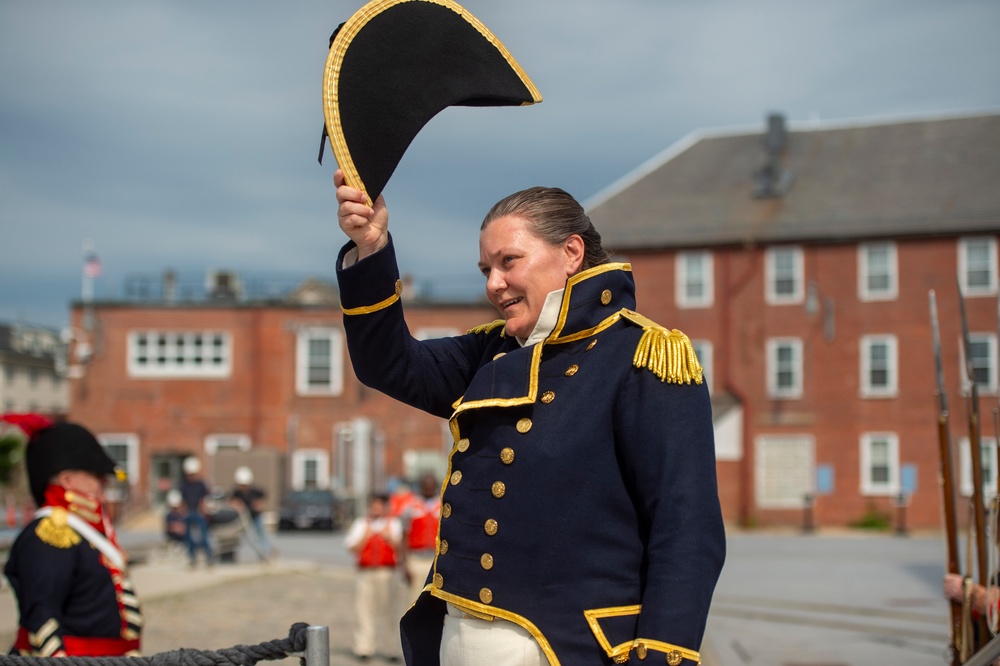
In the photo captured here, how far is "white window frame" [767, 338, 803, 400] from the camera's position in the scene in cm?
3600

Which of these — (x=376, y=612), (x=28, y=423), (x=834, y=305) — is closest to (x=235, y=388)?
(x=834, y=305)

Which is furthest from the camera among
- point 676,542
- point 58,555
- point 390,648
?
point 390,648

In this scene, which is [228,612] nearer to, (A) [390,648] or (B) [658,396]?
(A) [390,648]

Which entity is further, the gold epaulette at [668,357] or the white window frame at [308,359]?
the white window frame at [308,359]

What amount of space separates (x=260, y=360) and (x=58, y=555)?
121ft

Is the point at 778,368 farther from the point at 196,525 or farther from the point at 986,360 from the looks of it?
the point at 196,525

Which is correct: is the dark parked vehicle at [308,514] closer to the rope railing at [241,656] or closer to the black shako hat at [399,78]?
the rope railing at [241,656]

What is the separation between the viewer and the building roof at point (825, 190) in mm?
35844

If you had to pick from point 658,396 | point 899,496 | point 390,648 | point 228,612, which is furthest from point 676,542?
point 899,496

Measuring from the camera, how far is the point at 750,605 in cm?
1469

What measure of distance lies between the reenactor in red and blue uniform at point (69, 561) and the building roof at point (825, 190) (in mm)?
30359

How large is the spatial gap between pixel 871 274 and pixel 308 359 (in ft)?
62.4

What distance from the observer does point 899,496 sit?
34219 mm

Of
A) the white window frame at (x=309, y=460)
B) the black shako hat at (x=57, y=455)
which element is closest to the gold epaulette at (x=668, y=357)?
the black shako hat at (x=57, y=455)
